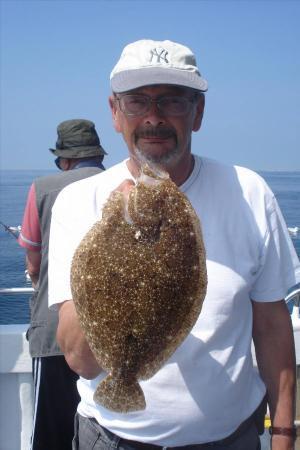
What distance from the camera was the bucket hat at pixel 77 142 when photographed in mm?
4414

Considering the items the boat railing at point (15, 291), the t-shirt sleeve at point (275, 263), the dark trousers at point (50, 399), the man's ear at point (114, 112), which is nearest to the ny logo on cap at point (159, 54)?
the man's ear at point (114, 112)

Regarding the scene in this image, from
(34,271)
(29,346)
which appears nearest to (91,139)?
(34,271)

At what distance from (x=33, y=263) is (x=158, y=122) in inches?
93.4

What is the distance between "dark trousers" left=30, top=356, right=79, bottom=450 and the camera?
373 cm

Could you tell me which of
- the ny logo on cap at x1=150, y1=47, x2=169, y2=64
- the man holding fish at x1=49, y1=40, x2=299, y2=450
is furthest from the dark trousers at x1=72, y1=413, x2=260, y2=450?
the ny logo on cap at x1=150, y1=47, x2=169, y2=64

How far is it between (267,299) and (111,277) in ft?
2.92

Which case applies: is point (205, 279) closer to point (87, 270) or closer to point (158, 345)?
point (158, 345)

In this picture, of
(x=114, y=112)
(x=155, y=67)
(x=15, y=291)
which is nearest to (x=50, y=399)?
(x=15, y=291)

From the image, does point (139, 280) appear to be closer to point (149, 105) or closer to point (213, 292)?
point (213, 292)

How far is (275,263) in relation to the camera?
236 centimetres

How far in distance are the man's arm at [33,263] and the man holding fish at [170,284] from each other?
69.5 inches

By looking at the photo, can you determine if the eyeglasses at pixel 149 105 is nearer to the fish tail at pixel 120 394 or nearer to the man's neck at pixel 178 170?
the man's neck at pixel 178 170

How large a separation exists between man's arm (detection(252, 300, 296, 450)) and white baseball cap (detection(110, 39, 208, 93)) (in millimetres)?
1078

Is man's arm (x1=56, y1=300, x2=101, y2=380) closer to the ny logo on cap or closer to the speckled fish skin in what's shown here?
the speckled fish skin
